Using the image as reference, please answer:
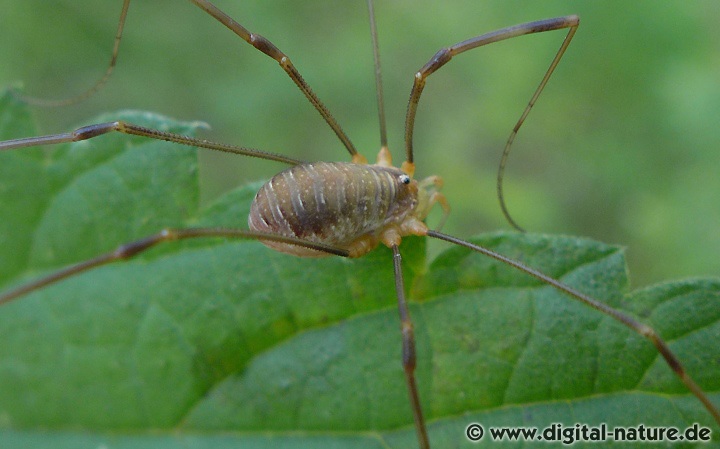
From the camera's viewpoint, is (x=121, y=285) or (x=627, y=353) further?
(x=121, y=285)

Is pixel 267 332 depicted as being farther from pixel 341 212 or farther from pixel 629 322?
pixel 629 322

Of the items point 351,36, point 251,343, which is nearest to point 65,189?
point 251,343

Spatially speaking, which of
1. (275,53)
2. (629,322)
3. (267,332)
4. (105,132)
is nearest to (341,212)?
(267,332)

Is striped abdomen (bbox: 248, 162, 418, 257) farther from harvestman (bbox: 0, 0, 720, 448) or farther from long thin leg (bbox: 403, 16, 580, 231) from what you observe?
long thin leg (bbox: 403, 16, 580, 231)

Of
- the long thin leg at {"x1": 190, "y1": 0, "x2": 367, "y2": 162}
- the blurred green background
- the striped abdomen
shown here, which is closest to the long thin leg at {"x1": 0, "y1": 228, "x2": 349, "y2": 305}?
the striped abdomen

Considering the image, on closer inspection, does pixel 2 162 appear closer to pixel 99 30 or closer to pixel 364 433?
pixel 364 433

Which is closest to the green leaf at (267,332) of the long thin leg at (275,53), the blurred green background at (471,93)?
the long thin leg at (275,53)

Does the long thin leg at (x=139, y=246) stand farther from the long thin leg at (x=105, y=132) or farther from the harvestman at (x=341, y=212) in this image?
the long thin leg at (x=105, y=132)
